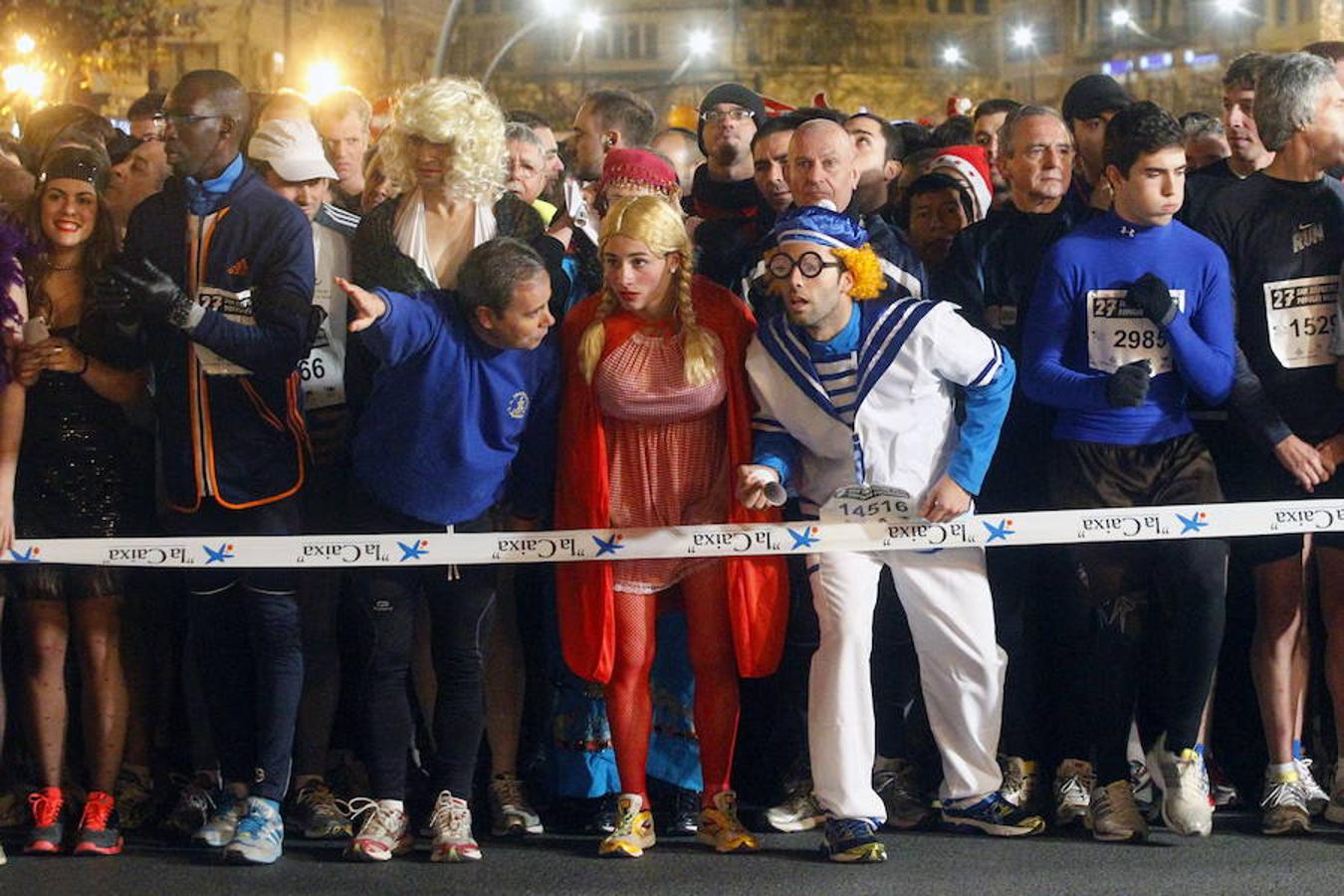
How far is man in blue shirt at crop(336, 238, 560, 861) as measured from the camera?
6273 millimetres

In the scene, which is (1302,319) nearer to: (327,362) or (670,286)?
(670,286)

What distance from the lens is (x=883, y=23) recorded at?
104 meters

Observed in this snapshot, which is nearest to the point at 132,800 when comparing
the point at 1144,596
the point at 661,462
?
the point at 661,462

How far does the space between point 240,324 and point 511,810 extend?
6.06 feet

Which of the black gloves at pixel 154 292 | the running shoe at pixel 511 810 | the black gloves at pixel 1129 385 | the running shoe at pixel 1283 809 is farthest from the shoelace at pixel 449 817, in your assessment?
the running shoe at pixel 1283 809

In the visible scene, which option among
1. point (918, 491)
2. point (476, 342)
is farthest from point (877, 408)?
point (476, 342)

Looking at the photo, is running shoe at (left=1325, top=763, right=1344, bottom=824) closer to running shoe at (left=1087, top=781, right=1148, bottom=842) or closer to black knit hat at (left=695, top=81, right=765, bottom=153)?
running shoe at (left=1087, top=781, right=1148, bottom=842)

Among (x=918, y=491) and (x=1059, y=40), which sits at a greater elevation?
(x=1059, y=40)

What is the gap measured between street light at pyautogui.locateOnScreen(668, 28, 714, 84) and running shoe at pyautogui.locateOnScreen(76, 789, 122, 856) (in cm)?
10236

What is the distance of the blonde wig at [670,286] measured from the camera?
20.7ft

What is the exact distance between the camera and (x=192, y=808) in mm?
6762

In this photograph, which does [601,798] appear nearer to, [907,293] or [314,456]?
[314,456]

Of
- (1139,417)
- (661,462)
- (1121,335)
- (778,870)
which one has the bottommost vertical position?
(778,870)

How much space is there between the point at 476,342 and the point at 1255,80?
281cm
